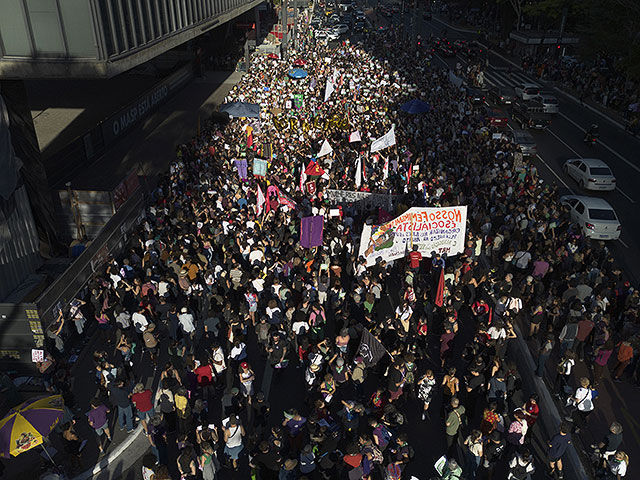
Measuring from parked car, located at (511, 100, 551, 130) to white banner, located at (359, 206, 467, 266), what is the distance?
70.1ft

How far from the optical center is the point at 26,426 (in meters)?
8.47

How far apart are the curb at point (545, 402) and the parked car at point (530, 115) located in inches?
904

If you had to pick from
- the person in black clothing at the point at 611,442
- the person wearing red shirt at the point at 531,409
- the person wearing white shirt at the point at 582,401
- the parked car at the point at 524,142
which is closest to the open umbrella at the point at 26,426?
the person wearing red shirt at the point at 531,409

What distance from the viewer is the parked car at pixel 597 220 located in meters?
19.5

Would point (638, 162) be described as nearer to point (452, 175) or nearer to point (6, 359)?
point (452, 175)

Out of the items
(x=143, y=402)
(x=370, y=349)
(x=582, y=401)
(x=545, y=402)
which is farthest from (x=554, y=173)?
(x=143, y=402)

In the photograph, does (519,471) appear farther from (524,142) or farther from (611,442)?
(524,142)

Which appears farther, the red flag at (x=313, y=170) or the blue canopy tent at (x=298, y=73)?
the blue canopy tent at (x=298, y=73)

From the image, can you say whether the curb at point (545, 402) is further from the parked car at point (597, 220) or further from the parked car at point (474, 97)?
the parked car at point (474, 97)

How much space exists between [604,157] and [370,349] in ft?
83.1

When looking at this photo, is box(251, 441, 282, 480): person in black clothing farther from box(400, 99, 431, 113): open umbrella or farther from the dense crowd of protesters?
box(400, 99, 431, 113): open umbrella

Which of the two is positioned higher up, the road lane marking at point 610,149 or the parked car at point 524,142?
the parked car at point 524,142

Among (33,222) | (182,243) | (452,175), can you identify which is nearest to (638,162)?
(452,175)

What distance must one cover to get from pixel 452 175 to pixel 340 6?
11266 cm
